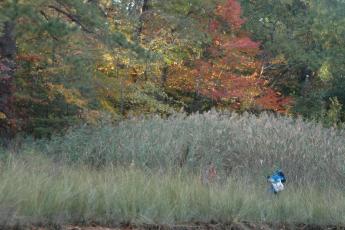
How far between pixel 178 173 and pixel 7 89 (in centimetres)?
914

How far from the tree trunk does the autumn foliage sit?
30.1ft

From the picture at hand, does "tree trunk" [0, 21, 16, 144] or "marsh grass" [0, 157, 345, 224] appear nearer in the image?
"marsh grass" [0, 157, 345, 224]

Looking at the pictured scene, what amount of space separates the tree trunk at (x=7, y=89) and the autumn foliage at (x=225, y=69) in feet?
30.1

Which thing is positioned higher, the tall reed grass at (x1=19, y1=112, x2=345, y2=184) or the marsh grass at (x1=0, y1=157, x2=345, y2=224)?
the marsh grass at (x1=0, y1=157, x2=345, y2=224)

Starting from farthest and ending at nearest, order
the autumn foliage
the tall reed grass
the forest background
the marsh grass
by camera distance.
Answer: the autumn foliage
the forest background
the tall reed grass
the marsh grass

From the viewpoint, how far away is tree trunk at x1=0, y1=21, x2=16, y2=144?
54.6 feet

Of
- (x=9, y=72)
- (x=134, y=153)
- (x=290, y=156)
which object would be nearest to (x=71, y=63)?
(x=9, y=72)

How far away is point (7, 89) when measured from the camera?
57.2 feet

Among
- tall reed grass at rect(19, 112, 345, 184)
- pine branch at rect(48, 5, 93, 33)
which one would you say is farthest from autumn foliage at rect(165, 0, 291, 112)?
tall reed grass at rect(19, 112, 345, 184)

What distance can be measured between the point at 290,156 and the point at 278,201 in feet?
12.5

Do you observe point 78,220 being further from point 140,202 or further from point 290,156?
point 290,156

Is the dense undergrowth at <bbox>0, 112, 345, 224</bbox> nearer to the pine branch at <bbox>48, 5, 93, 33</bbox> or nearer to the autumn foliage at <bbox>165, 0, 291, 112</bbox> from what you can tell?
the pine branch at <bbox>48, 5, 93, 33</bbox>

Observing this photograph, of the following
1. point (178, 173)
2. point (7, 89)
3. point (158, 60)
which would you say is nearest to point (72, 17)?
point (158, 60)

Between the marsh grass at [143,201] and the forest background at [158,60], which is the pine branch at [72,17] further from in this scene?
the marsh grass at [143,201]
